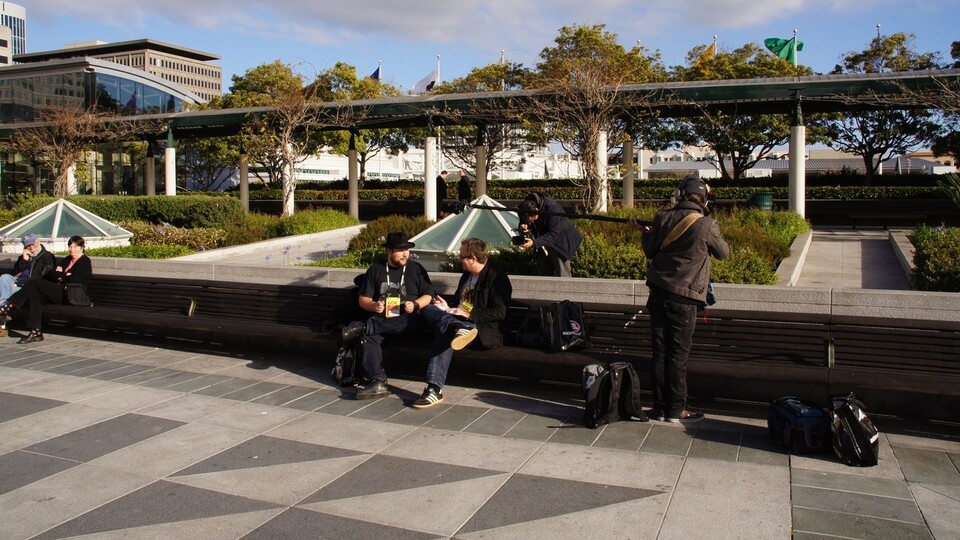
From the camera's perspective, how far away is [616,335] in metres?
6.96

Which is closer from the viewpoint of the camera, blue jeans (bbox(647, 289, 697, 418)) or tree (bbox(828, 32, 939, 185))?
blue jeans (bbox(647, 289, 697, 418))

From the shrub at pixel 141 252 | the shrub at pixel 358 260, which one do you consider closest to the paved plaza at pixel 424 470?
the shrub at pixel 358 260

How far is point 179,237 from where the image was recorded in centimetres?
1673

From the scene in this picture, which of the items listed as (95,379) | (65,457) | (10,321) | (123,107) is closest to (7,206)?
(123,107)

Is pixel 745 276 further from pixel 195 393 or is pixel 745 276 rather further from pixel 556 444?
pixel 195 393

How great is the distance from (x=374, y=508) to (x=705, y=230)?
303cm

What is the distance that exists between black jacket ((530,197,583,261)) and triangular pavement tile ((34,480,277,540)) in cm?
434

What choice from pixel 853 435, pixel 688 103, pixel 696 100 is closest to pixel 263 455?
pixel 853 435

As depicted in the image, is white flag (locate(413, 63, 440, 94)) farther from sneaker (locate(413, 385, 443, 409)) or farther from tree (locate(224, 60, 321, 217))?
sneaker (locate(413, 385, 443, 409))

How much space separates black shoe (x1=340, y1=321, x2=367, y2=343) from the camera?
7.03m

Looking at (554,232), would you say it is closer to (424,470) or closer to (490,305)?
(490,305)

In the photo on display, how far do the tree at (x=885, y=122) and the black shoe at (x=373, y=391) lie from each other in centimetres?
2843

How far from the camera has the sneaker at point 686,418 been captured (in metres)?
6.04

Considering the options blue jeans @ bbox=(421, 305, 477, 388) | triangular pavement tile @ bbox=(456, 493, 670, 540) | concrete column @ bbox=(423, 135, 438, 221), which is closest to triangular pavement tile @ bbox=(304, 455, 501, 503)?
triangular pavement tile @ bbox=(456, 493, 670, 540)
